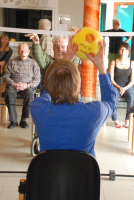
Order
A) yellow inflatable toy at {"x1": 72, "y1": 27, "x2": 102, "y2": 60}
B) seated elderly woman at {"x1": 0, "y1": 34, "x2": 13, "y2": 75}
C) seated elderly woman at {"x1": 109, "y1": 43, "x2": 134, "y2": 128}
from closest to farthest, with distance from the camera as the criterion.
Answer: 1. yellow inflatable toy at {"x1": 72, "y1": 27, "x2": 102, "y2": 60}
2. seated elderly woman at {"x1": 109, "y1": 43, "x2": 134, "y2": 128}
3. seated elderly woman at {"x1": 0, "y1": 34, "x2": 13, "y2": 75}

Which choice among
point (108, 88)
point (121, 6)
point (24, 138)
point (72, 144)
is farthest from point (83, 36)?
point (121, 6)

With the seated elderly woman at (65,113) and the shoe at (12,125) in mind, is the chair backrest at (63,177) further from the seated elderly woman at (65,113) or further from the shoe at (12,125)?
the shoe at (12,125)

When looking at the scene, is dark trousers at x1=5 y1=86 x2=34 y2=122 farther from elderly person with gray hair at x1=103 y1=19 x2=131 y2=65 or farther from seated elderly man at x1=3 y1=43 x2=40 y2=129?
elderly person with gray hair at x1=103 y1=19 x2=131 y2=65

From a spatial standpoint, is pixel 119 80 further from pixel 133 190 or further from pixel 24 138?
pixel 133 190

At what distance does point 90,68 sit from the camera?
18.6ft

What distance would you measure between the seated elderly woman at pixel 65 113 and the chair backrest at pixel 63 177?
107 mm

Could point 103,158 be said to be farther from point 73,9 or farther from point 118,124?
point 73,9

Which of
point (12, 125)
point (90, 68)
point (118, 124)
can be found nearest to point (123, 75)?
point (118, 124)

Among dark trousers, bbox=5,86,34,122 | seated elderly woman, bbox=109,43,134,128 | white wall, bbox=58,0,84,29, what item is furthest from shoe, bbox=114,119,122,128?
white wall, bbox=58,0,84,29

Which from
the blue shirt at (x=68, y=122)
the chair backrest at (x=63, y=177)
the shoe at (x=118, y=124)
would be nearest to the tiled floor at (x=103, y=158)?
the shoe at (x=118, y=124)

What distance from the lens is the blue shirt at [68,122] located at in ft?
4.07

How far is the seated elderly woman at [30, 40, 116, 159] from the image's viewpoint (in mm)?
1242

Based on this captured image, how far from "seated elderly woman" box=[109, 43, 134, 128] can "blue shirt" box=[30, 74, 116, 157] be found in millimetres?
3116

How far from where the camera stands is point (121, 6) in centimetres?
1026
